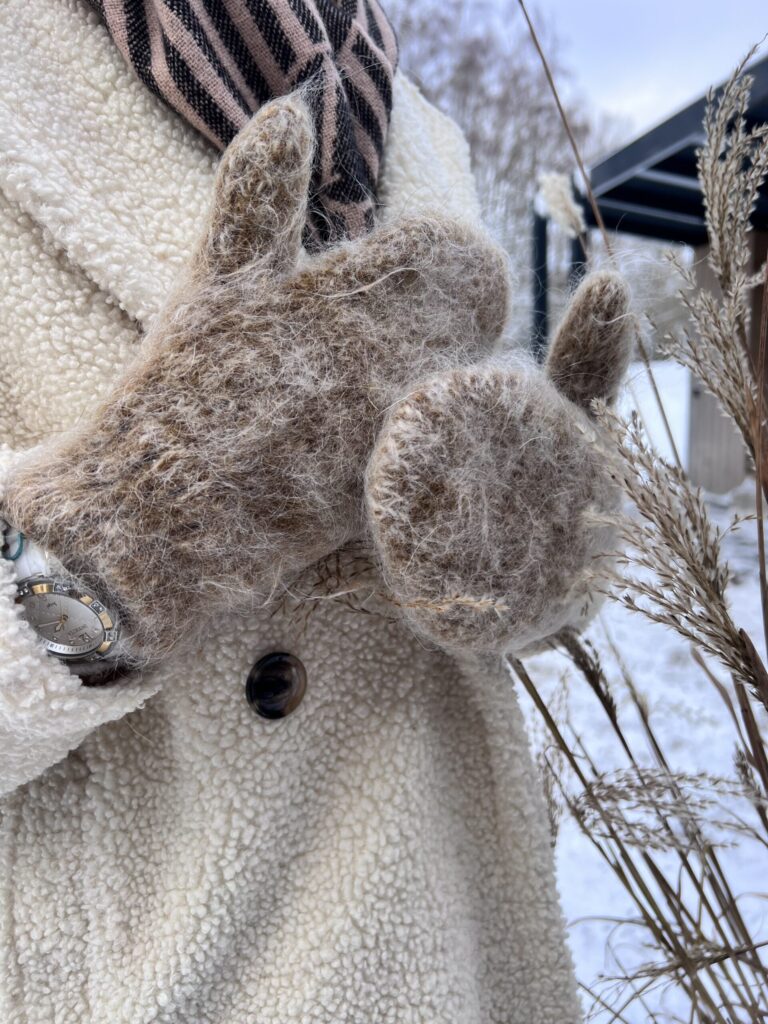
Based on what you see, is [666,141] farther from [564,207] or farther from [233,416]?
[233,416]

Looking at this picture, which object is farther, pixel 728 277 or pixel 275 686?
pixel 275 686

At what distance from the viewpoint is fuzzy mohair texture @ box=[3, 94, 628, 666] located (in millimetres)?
373

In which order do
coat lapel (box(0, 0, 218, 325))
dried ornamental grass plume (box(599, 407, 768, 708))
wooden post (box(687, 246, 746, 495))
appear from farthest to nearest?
wooden post (box(687, 246, 746, 495))
coat lapel (box(0, 0, 218, 325))
dried ornamental grass plume (box(599, 407, 768, 708))

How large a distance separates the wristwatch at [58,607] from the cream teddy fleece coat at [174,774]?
4cm

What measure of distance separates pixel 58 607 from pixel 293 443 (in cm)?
16

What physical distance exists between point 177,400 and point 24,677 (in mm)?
172

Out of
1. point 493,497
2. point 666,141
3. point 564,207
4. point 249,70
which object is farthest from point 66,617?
point 666,141

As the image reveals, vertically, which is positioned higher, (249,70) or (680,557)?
(249,70)

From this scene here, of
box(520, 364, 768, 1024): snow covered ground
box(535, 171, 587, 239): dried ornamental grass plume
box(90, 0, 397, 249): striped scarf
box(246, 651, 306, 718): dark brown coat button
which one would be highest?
box(90, 0, 397, 249): striped scarf

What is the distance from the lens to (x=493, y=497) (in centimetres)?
40

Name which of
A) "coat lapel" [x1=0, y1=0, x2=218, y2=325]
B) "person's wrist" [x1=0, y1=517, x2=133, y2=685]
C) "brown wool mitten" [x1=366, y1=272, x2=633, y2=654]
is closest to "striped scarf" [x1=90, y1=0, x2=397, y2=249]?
"coat lapel" [x1=0, y1=0, x2=218, y2=325]

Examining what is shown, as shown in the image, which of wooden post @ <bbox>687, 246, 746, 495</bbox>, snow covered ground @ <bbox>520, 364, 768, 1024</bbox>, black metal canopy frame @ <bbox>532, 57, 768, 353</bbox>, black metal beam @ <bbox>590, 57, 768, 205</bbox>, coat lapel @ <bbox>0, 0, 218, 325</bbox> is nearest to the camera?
coat lapel @ <bbox>0, 0, 218, 325</bbox>

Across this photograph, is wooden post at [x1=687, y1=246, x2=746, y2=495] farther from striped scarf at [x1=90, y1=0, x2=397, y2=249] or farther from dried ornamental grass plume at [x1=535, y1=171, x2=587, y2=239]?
striped scarf at [x1=90, y1=0, x2=397, y2=249]

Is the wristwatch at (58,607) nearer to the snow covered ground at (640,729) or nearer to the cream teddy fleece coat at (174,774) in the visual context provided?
the cream teddy fleece coat at (174,774)
